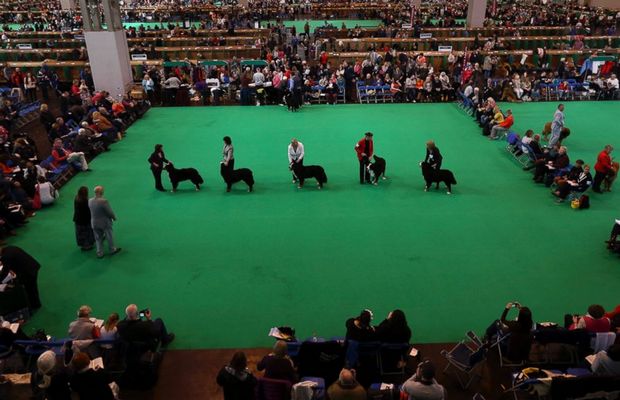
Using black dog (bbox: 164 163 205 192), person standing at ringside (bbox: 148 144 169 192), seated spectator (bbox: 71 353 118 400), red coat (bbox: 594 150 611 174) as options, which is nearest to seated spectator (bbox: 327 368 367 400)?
seated spectator (bbox: 71 353 118 400)

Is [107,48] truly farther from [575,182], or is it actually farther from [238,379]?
[238,379]

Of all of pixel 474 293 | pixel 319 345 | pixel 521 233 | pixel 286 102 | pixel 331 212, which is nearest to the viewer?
pixel 319 345

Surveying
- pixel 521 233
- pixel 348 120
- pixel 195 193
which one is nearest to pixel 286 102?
pixel 348 120

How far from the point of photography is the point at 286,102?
769 inches

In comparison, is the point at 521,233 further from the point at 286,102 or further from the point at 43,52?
the point at 43,52

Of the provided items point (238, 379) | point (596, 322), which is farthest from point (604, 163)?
point (238, 379)

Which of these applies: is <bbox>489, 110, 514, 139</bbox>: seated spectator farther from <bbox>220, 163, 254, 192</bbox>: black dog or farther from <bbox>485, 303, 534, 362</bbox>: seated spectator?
<bbox>485, 303, 534, 362</bbox>: seated spectator

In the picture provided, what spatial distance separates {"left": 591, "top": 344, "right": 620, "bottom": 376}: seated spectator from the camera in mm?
5750

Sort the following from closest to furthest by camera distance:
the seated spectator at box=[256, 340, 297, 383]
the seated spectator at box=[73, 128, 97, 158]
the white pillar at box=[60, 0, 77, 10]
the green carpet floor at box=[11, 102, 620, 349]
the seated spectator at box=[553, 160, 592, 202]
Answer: the seated spectator at box=[256, 340, 297, 383] → the green carpet floor at box=[11, 102, 620, 349] → the seated spectator at box=[553, 160, 592, 202] → the seated spectator at box=[73, 128, 97, 158] → the white pillar at box=[60, 0, 77, 10]

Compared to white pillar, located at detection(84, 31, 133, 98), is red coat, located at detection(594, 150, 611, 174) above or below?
below

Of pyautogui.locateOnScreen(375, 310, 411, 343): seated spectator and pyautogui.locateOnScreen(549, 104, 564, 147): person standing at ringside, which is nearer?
pyautogui.locateOnScreen(375, 310, 411, 343): seated spectator

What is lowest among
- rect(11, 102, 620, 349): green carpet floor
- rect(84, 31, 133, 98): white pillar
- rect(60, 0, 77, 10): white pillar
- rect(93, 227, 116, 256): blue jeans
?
rect(11, 102, 620, 349): green carpet floor

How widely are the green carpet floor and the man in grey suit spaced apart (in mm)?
368

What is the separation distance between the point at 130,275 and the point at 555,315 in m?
7.16
